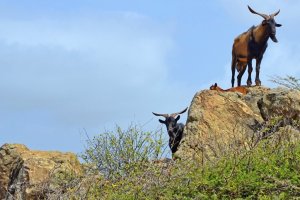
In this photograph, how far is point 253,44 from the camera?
2553 cm

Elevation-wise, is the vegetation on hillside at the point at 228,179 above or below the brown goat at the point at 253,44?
below

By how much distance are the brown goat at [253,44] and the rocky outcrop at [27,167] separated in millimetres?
7554

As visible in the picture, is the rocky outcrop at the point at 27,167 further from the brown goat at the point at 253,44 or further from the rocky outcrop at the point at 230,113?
the brown goat at the point at 253,44

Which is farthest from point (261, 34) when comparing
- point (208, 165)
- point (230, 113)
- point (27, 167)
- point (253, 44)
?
point (208, 165)

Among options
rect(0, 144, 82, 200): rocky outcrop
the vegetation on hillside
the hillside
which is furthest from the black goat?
the vegetation on hillside

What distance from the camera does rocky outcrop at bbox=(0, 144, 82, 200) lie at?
18.2 metres

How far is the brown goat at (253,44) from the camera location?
25031mm

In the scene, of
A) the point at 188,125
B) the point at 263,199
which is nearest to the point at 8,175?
the point at 188,125

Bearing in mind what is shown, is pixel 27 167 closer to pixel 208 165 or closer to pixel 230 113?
pixel 230 113

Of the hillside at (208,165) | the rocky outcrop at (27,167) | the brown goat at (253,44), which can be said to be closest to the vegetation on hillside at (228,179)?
the hillside at (208,165)

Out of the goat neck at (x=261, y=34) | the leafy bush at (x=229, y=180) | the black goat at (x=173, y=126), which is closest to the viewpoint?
the leafy bush at (x=229, y=180)

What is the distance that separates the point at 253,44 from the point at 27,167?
9.74 m

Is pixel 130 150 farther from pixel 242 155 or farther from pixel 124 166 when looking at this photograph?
pixel 242 155

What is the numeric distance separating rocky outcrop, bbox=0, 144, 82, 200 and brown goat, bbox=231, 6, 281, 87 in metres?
7.55
